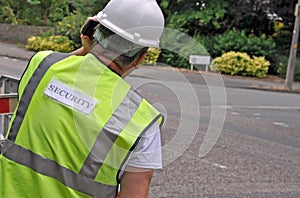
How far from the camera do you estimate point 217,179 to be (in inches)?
264

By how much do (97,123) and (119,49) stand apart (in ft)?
0.84

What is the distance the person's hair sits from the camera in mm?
1830

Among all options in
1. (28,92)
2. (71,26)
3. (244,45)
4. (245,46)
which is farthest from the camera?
(71,26)

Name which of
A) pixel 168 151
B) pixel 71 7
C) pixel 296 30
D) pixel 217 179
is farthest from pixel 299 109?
pixel 71 7

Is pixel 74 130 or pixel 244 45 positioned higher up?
pixel 74 130

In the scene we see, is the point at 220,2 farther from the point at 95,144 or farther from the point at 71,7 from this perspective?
the point at 95,144

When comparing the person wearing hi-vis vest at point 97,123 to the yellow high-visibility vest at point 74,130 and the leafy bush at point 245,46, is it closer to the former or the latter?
the yellow high-visibility vest at point 74,130

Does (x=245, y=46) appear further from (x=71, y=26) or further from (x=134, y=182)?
(x=134, y=182)

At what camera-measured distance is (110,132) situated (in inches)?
69.9

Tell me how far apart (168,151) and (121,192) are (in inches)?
12.6

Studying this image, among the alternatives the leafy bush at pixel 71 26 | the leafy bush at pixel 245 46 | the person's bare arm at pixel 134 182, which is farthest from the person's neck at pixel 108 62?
the leafy bush at pixel 71 26

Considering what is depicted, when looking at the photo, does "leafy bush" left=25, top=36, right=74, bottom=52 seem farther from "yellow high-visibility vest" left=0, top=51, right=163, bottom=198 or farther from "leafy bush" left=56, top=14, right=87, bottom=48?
"yellow high-visibility vest" left=0, top=51, right=163, bottom=198

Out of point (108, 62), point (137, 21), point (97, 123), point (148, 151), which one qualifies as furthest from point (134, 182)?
point (137, 21)

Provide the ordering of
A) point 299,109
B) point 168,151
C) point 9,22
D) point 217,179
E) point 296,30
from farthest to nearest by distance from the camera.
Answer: point 9,22
point 296,30
point 299,109
point 217,179
point 168,151
